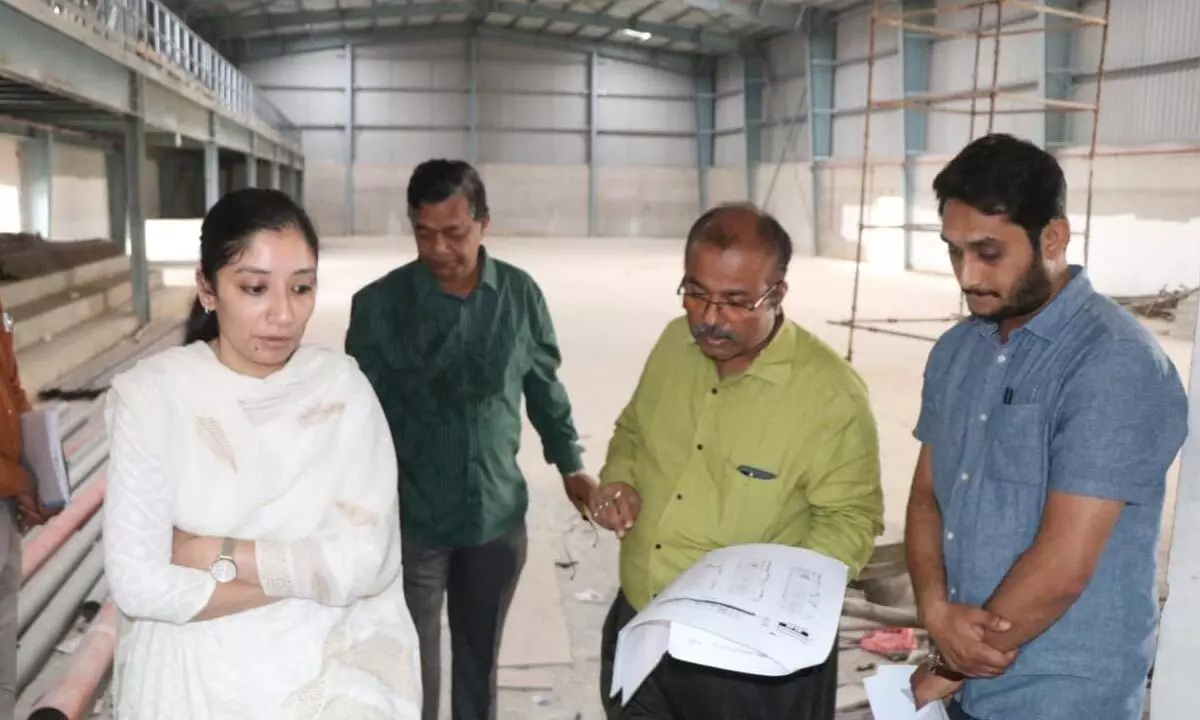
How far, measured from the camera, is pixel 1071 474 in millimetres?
1412

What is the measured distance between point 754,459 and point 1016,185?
2.02 ft

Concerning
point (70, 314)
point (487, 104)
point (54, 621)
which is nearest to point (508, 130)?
point (487, 104)

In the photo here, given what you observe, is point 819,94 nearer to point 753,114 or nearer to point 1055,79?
point 753,114

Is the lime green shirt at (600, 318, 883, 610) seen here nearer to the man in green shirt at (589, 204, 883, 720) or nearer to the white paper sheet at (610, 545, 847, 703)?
the man in green shirt at (589, 204, 883, 720)

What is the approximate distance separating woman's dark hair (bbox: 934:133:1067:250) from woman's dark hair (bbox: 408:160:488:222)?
1.20 meters

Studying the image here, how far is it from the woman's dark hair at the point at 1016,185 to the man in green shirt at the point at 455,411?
3.99 ft

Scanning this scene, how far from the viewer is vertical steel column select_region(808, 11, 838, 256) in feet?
66.7

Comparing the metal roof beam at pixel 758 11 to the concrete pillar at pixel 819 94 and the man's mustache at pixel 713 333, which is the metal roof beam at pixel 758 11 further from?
the man's mustache at pixel 713 333

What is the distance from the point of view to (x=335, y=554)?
57.2 inches

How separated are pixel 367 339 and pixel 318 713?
113 centimetres

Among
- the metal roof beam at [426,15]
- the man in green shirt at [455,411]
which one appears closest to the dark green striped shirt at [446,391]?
the man in green shirt at [455,411]

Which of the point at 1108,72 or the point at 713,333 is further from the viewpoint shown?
the point at 1108,72

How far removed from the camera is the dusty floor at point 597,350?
3.54m

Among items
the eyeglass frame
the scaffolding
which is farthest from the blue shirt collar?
the scaffolding
